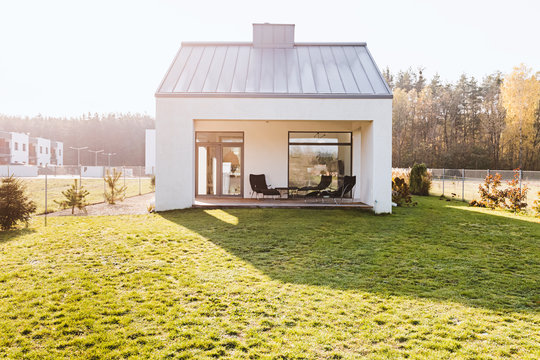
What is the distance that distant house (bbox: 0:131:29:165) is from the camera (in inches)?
1757

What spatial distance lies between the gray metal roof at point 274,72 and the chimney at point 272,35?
0.24 metres

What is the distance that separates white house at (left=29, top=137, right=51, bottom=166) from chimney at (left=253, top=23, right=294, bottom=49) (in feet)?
172

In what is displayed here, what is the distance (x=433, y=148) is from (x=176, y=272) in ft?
123

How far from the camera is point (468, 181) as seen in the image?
15430 millimetres

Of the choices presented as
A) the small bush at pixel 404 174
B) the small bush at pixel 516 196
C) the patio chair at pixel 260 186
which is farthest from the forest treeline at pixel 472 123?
the patio chair at pixel 260 186

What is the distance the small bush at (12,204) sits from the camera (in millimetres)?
7789

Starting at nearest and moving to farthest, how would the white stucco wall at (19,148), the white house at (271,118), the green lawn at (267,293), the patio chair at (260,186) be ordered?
the green lawn at (267,293)
the white house at (271,118)
the patio chair at (260,186)
the white stucco wall at (19,148)

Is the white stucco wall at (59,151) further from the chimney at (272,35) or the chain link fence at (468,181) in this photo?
the chain link fence at (468,181)

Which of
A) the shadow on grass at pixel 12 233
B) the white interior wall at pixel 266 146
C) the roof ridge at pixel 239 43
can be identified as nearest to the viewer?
the shadow on grass at pixel 12 233

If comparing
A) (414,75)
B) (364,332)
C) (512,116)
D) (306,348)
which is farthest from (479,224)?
(414,75)

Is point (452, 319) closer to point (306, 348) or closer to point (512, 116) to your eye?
point (306, 348)

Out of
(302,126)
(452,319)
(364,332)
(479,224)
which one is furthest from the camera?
(302,126)

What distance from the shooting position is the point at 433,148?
37.0 m

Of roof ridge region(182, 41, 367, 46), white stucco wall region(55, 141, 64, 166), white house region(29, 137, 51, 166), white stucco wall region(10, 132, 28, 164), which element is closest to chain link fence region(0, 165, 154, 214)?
white stucco wall region(10, 132, 28, 164)
